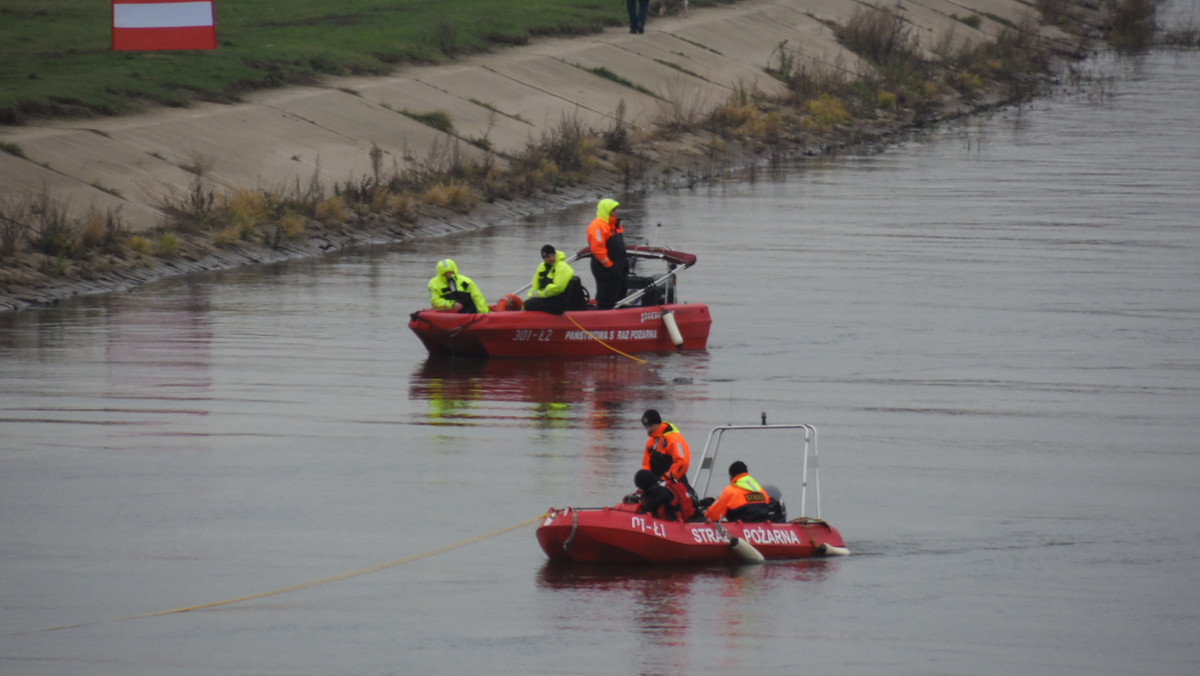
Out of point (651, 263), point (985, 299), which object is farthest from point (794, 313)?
point (651, 263)

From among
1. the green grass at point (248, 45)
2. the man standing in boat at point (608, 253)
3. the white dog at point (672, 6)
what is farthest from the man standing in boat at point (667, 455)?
the white dog at point (672, 6)

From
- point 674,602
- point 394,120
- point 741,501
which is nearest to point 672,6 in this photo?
point 394,120

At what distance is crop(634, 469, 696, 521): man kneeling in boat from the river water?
0.62 m

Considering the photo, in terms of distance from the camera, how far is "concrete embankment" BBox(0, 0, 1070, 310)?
34125 mm

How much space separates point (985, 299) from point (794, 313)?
12.1ft

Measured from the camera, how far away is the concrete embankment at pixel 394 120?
34125 millimetres

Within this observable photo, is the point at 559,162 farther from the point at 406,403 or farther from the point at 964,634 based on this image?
the point at 964,634

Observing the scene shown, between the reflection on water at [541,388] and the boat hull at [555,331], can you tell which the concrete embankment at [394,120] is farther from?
the reflection on water at [541,388]

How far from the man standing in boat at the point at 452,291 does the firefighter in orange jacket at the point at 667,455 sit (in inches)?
356

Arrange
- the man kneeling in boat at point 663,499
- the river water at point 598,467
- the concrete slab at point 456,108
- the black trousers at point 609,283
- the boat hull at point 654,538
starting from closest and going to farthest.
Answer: the river water at point 598,467 < the boat hull at point 654,538 < the man kneeling in boat at point 663,499 < the black trousers at point 609,283 < the concrete slab at point 456,108

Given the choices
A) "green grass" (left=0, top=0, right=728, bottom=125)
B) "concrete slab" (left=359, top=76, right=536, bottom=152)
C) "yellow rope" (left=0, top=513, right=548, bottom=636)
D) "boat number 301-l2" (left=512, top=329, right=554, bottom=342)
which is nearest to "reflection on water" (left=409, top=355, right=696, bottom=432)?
"boat number 301-l2" (left=512, top=329, right=554, bottom=342)

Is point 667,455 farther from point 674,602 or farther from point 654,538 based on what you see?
point 674,602

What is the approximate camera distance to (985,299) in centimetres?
3053

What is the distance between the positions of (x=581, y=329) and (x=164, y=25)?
16924 mm
